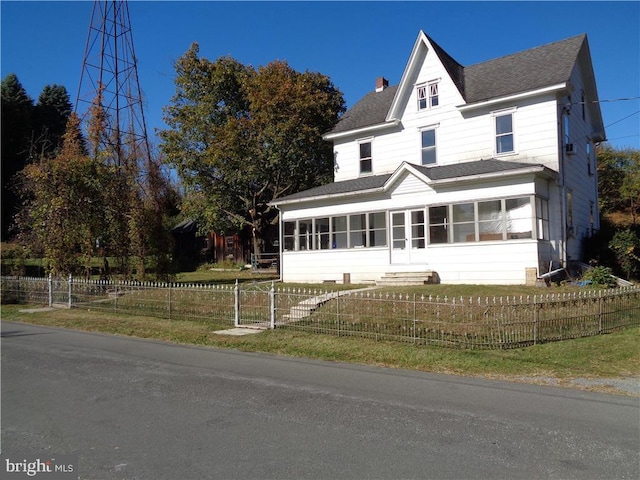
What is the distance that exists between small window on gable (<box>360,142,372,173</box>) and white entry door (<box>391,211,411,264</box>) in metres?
4.45

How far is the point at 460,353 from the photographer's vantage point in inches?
348

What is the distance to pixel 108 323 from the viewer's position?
1412cm

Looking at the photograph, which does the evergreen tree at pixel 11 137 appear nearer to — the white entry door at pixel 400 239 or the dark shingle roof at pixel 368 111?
the dark shingle roof at pixel 368 111

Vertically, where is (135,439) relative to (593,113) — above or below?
below

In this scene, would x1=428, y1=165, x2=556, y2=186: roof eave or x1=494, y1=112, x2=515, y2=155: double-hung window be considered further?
x1=494, y1=112, x2=515, y2=155: double-hung window

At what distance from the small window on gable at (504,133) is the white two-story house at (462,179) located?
0.04m

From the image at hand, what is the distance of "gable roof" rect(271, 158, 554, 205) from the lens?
16.8 m

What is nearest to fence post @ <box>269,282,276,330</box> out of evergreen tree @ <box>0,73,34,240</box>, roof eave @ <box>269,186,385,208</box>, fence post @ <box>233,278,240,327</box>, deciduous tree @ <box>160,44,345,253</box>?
fence post @ <box>233,278,240,327</box>

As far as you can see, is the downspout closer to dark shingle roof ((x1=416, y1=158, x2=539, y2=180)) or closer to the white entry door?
dark shingle roof ((x1=416, y1=158, x2=539, y2=180))

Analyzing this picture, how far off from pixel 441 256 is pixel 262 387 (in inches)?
504

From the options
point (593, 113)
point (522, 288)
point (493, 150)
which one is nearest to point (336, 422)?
point (522, 288)

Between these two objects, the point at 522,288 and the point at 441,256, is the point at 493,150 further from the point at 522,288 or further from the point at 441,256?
the point at 522,288

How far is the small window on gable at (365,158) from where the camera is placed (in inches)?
931

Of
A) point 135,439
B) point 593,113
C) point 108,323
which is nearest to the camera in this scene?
point 135,439
